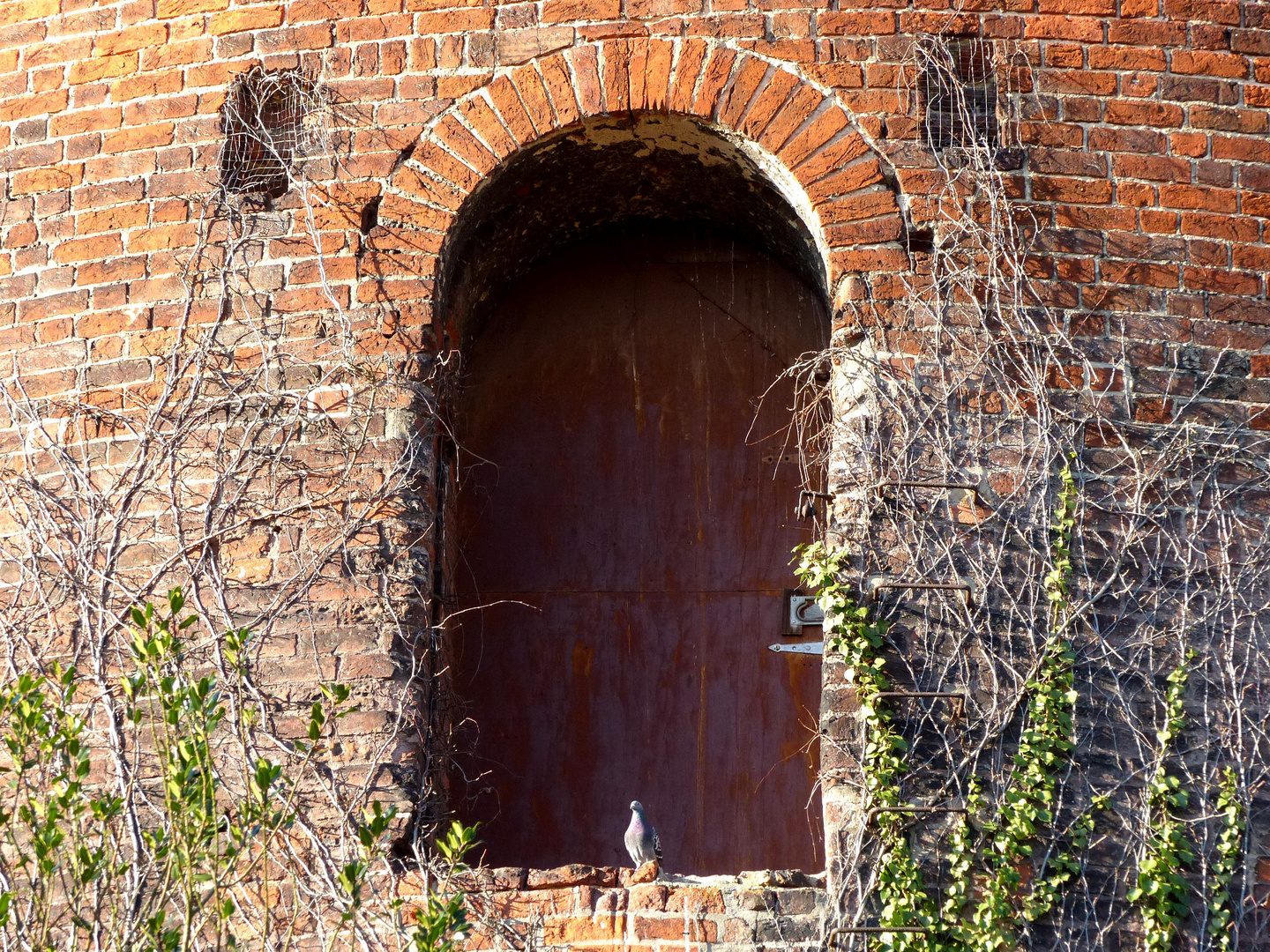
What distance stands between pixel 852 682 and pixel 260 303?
2.06m

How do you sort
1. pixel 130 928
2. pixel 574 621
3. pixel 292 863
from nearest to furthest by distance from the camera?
pixel 130 928, pixel 292 863, pixel 574 621

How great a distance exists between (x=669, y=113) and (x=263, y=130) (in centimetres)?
126

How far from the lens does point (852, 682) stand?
11.9 ft

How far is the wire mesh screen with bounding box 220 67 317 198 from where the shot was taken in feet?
13.9

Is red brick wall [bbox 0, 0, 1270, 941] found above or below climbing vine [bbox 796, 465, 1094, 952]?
above

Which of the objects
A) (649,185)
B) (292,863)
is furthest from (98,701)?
(649,185)

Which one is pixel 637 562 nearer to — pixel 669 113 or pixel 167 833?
pixel 669 113

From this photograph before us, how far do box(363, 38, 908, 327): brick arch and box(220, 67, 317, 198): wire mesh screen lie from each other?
15.4 inches

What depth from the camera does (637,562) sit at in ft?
14.8

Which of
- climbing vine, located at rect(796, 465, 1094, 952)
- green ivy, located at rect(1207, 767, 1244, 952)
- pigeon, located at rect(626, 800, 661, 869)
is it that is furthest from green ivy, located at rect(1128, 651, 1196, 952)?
pigeon, located at rect(626, 800, 661, 869)

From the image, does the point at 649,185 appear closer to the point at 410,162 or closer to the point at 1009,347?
the point at 410,162

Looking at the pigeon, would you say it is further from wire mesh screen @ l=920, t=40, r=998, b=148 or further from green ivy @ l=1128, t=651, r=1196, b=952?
wire mesh screen @ l=920, t=40, r=998, b=148

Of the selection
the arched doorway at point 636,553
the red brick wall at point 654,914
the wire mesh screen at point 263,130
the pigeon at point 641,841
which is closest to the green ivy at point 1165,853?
the red brick wall at point 654,914

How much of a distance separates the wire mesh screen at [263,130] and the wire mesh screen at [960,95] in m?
1.90
